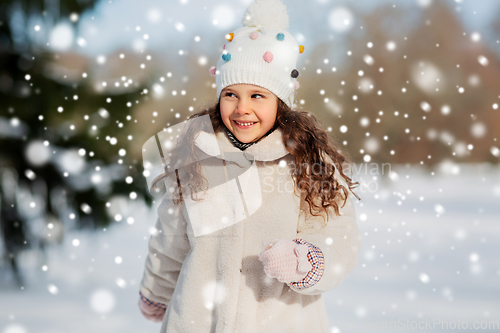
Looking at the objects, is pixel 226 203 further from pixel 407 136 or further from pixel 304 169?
pixel 407 136

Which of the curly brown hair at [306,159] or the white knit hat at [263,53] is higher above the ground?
the white knit hat at [263,53]

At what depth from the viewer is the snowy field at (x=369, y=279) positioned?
1.90 metres

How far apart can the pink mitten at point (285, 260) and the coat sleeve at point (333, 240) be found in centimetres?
5

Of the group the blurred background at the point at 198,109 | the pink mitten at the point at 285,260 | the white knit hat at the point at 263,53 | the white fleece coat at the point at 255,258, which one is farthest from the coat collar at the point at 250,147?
the blurred background at the point at 198,109

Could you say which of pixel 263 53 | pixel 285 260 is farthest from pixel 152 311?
pixel 263 53

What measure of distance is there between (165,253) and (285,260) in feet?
1.46

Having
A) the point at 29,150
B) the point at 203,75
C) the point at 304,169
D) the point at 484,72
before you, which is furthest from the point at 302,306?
the point at 484,72

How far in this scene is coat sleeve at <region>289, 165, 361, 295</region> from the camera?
0.88 meters

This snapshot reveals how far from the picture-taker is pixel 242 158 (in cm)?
104

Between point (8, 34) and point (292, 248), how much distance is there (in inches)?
66.5

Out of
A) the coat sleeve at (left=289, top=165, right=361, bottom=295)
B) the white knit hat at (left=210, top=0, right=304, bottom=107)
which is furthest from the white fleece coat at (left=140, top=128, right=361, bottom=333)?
the white knit hat at (left=210, top=0, right=304, bottom=107)

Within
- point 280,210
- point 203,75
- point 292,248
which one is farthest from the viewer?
point 203,75

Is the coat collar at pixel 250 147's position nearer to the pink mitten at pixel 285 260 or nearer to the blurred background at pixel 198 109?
the pink mitten at pixel 285 260

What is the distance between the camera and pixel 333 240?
0.95 meters
